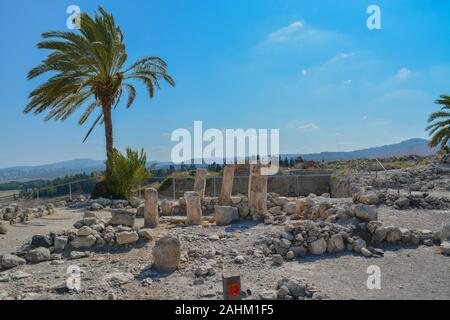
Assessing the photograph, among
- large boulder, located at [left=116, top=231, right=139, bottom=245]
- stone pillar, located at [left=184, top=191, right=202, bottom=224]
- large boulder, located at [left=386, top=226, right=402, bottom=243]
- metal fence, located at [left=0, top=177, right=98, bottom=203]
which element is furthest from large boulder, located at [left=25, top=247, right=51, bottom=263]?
metal fence, located at [left=0, top=177, right=98, bottom=203]

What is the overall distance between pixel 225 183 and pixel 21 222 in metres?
6.05

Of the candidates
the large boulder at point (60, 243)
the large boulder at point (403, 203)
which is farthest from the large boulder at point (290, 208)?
the large boulder at point (60, 243)

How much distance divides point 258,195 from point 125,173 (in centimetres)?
686

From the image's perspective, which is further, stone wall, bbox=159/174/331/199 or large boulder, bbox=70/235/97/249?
stone wall, bbox=159/174/331/199

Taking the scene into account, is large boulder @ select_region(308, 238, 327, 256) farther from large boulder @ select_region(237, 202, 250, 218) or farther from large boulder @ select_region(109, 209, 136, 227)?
large boulder @ select_region(109, 209, 136, 227)

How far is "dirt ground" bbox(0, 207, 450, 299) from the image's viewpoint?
612 cm

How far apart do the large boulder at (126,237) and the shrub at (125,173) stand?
7614 mm

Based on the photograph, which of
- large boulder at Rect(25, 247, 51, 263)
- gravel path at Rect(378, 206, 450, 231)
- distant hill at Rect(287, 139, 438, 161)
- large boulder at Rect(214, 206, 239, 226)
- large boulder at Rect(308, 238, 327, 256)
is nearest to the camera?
large boulder at Rect(25, 247, 51, 263)

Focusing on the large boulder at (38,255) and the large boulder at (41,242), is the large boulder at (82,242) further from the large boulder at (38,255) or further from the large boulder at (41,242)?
the large boulder at (38,255)

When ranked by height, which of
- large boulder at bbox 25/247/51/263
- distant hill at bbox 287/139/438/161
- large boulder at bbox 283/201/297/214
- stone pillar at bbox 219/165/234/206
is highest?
distant hill at bbox 287/139/438/161

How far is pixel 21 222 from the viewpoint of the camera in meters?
11.5

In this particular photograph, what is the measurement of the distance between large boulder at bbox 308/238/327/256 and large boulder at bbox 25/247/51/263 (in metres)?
5.30

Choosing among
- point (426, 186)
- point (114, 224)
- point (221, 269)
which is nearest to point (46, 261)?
point (114, 224)
